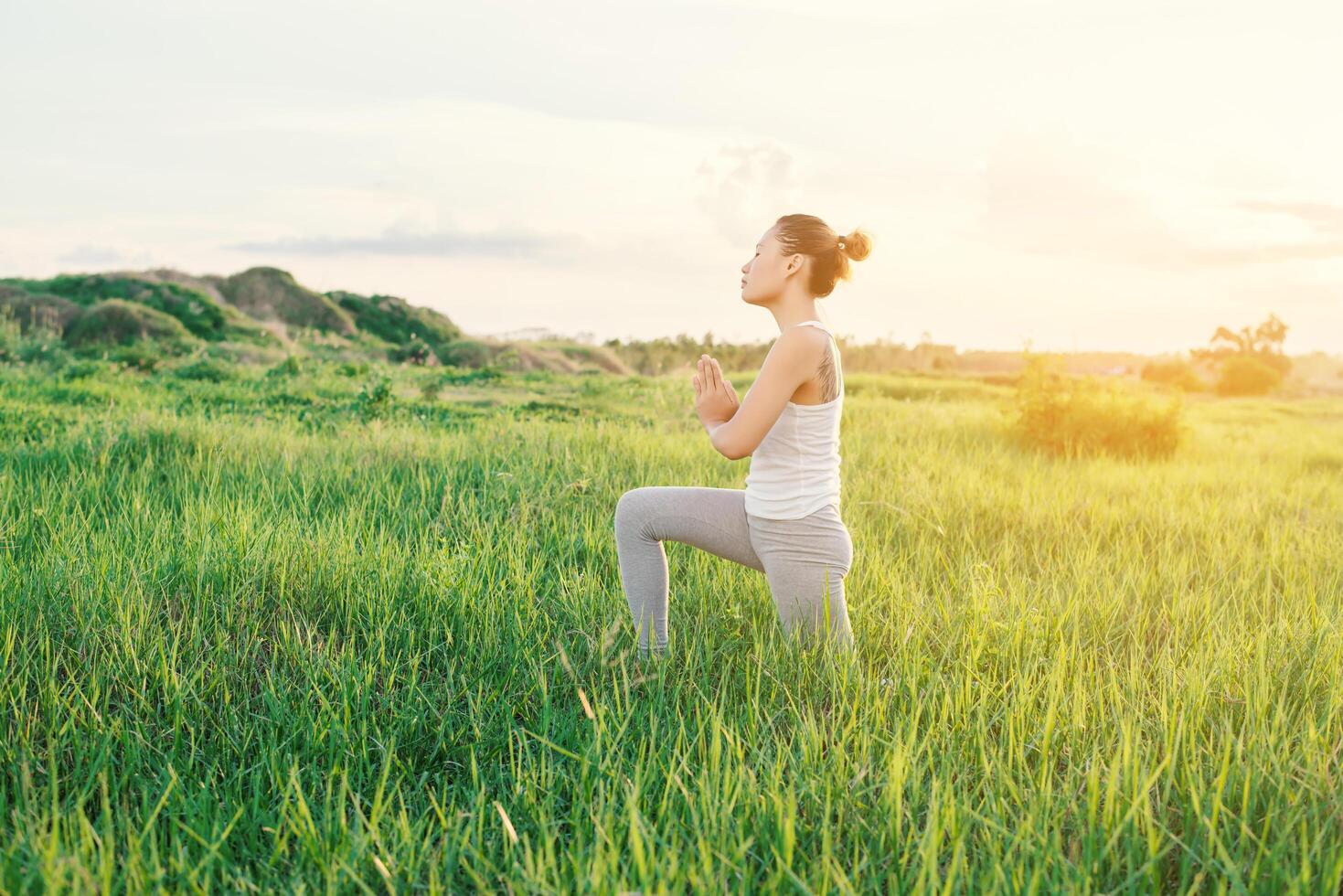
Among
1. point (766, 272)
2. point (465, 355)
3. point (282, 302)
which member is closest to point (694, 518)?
point (766, 272)

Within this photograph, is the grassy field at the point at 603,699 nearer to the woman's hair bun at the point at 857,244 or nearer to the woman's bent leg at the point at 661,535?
the woman's bent leg at the point at 661,535

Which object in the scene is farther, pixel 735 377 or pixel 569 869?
pixel 735 377

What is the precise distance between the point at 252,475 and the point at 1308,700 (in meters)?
4.95

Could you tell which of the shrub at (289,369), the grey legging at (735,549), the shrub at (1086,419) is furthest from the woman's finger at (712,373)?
the shrub at (289,369)

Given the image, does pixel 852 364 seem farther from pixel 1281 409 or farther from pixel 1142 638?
pixel 1142 638

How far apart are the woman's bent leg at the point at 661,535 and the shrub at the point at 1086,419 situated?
20.4 ft

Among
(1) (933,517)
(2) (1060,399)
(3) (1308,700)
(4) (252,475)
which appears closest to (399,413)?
(4) (252,475)

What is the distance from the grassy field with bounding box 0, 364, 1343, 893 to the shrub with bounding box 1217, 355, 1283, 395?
70.6 ft

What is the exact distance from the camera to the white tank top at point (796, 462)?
2809 mm

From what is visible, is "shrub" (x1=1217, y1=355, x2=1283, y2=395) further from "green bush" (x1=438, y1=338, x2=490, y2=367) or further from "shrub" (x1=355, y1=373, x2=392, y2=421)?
"shrub" (x1=355, y1=373, x2=392, y2=421)

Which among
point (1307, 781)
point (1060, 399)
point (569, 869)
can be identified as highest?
point (1060, 399)

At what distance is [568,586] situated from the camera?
3.47 meters

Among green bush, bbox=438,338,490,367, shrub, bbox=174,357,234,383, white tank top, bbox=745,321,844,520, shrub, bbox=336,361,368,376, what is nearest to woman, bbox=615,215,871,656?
white tank top, bbox=745,321,844,520

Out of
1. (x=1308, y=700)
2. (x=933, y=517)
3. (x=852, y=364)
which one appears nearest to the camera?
(x=1308, y=700)
